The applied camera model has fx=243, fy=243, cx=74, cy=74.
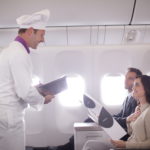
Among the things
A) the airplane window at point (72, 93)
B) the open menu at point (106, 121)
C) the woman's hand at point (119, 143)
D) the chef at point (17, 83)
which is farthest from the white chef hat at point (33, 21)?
the airplane window at point (72, 93)

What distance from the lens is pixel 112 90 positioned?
366 cm

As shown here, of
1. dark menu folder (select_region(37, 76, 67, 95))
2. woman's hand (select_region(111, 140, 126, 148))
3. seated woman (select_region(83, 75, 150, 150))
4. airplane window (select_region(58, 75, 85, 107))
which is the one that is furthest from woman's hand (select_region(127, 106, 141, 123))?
airplane window (select_region(58, 75, 85, 107))

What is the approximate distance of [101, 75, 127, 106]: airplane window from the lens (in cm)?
363

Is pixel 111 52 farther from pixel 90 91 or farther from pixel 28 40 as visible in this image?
pixel 28 40

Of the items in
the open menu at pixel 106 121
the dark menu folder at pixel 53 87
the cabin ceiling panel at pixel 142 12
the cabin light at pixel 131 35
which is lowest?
the open menu at pixel 106 121

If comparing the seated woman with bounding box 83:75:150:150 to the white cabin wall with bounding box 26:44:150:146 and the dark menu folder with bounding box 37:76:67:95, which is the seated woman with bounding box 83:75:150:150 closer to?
the dark menu folder with bounding box 37:76:67:95

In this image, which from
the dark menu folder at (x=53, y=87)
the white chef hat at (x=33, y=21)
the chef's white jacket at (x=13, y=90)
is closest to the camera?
the chef's white jacket at (x=13, y=90)

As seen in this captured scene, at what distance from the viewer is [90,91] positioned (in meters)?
3.62

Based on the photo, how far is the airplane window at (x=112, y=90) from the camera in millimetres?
3635

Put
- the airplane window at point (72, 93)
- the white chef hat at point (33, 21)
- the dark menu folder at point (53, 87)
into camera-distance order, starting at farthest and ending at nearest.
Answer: the airplane window at point (72, 93), the dark menu folder at point (53, 87), the white chef hat at point (33, 21)

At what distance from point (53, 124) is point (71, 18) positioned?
1.78 m

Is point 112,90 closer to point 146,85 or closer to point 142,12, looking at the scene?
point 142,12

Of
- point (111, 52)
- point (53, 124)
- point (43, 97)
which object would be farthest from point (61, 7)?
point (53, 124)

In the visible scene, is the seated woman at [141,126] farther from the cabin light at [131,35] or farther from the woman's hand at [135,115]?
the cabin light at [131,35]
